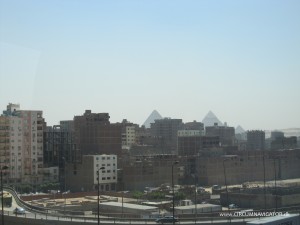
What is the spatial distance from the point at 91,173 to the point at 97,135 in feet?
33.5

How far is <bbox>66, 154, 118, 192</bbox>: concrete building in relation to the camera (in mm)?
47719

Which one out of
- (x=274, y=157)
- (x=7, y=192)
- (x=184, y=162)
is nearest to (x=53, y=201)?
(x=7, y=192)

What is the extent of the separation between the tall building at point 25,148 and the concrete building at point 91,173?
3.75 metres

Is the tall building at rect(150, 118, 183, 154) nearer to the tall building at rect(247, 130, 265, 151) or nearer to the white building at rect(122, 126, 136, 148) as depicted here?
the tall building at rect(247, 130, 265, 151)

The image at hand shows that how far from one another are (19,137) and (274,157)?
29251mm

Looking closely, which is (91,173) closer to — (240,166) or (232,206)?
(240,166)

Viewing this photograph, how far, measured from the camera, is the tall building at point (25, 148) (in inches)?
2014

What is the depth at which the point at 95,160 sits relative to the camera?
4803 centimetres

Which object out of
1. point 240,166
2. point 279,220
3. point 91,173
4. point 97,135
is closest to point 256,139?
point 240,166

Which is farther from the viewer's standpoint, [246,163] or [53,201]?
[246,163]

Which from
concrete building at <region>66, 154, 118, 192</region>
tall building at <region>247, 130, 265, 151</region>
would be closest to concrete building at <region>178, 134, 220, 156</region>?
concrete building at <region>66, 154, 118, 192</region>

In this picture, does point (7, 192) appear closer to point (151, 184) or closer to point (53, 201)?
point (53, 201)

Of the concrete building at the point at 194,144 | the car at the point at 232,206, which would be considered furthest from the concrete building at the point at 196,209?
the concrete building at the point at 194,144

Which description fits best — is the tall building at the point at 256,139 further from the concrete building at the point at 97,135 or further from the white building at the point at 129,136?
the concrete building at the point at 97,135
